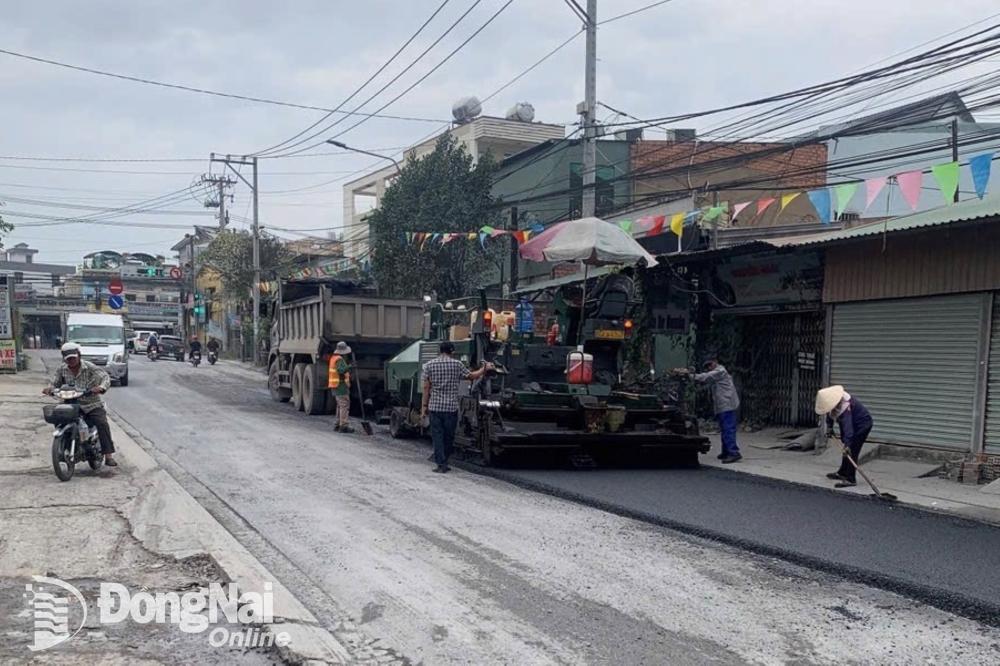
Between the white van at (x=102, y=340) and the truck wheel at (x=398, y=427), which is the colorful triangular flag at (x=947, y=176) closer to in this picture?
the truck wheel at (x=398, y=427)

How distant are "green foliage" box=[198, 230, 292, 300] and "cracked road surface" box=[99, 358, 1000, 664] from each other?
3350 cm

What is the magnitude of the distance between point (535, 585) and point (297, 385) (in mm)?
14444

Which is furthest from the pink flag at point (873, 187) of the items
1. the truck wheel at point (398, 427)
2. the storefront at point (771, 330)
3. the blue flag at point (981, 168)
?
the truck wheel at point (398, 427)

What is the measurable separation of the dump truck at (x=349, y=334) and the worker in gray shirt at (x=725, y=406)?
6959mm

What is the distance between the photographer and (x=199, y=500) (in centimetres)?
834

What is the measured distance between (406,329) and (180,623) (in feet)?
43.2

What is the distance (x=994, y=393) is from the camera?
10.4 metres

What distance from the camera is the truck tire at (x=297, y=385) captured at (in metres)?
18.9

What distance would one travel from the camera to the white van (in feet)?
79.5

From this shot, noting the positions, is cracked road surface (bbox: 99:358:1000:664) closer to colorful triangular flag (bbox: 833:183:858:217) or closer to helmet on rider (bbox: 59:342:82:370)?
helmet on rider (bbox: 59:342:82:370)

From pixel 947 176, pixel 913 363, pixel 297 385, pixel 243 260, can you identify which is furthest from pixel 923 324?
pixel 243 260

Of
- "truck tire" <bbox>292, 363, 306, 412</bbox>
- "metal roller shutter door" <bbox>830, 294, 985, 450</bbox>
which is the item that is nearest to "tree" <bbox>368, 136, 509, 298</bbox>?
"truck tire" <bbox>292, 363, 306, 412</bbox>

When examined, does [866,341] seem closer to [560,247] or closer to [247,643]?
[560,247]

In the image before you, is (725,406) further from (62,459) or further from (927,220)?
(62,459)
